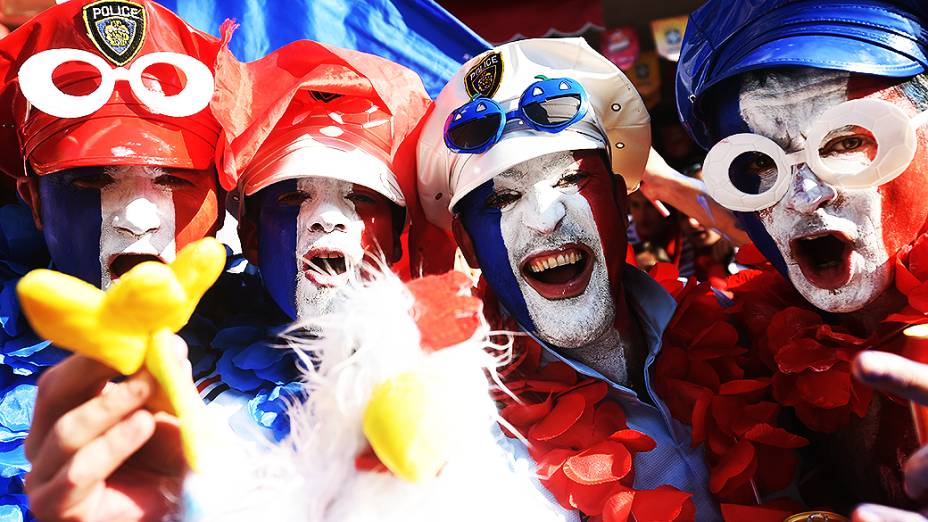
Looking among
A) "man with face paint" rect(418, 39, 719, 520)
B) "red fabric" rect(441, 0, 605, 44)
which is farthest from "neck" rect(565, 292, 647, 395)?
"red fabric" rect(441, 0, 605, 44)

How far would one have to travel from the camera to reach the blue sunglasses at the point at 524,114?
1.96 metres

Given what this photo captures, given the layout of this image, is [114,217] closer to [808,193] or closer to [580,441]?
[580,441]

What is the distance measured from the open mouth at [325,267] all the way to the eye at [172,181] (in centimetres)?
40

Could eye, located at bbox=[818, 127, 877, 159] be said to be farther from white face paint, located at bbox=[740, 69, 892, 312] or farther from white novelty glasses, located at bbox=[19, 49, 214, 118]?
white novelty glasses, located at bbox=[19, 49, 214, 118]

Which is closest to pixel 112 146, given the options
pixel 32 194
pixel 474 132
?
pixel 32 194

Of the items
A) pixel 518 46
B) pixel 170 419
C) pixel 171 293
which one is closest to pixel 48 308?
pixel 171 293

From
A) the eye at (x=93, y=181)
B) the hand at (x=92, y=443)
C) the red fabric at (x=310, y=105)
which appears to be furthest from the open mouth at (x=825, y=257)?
the eye at (x=93, y=181)

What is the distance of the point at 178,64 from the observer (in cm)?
203

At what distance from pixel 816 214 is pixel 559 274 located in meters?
0.62

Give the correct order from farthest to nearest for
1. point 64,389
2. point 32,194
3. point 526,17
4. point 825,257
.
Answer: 1. point 526,17
2. point 32,194
3. point 825,257
4. point 64,389

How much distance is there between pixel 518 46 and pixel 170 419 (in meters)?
1.35

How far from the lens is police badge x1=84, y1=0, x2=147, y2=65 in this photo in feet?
6.68

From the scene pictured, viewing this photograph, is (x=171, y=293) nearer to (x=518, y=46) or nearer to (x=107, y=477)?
(x=107, y=477)

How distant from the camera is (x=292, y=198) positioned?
6.82ft
